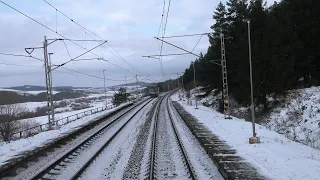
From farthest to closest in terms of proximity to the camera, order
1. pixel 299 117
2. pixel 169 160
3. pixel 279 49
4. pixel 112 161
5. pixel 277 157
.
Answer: pixel 279 49
pixel 299 117
pixel 112 161
pixel 169 160
pixel 277 157

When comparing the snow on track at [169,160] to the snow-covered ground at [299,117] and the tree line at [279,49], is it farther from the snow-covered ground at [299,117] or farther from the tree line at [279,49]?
the tree line at [279,49]

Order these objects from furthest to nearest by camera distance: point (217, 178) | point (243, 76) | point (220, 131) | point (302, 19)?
point (302, 19) < point (243, 76) < point (220, 131) < point (217, 178)

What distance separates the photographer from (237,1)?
48.7 meters

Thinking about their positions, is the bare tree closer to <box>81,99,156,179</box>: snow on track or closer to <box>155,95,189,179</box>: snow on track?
<box>81,99,156,179</box>: snow on track

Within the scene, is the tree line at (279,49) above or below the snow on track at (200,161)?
above

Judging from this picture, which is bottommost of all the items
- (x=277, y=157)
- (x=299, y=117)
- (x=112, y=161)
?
(x=112, y=161)

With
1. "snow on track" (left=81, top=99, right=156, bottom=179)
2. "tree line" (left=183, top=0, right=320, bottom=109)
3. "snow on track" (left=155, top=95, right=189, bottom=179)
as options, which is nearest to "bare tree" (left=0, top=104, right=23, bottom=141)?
"tree line" (left=183, top=0, right=320, bottom=109)

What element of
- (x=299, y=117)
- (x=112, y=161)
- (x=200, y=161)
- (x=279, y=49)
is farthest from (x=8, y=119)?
(x=200, y=161)

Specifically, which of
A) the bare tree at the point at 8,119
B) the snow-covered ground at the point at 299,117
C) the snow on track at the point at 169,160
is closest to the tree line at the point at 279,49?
the snow-covered ground at the point at 299,117

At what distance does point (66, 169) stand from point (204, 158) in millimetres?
5359

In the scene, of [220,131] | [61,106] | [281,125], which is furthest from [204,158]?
[61,106]

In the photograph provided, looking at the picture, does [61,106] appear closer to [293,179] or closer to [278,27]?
[278,27]

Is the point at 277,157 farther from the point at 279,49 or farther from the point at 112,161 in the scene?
the point at 279,49

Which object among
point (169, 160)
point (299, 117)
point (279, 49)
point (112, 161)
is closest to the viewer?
point (169, 160)
